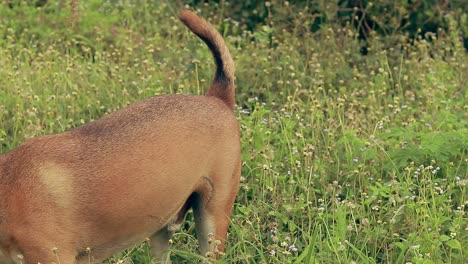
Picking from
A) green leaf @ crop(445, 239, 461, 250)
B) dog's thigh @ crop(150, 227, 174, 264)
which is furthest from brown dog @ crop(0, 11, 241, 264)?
green leaf @ crop(445, 239, 461, 250)

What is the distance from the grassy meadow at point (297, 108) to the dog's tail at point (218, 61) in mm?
546

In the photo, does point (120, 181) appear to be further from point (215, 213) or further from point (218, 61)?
point (218, 61)

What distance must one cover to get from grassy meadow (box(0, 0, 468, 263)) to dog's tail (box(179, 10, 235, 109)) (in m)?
0.55

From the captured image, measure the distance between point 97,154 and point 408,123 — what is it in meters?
2.45

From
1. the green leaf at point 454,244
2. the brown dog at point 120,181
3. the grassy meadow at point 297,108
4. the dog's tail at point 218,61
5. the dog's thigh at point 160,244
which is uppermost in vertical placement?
the dog's tail at point 218,61

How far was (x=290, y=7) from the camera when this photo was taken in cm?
801

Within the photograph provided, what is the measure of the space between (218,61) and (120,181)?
3.20 feet

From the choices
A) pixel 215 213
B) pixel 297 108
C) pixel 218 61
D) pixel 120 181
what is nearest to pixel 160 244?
pixel 215 213

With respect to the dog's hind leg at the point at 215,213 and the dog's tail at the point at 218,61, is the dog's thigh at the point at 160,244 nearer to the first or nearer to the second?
the dog's hind leg at the point at 215,213

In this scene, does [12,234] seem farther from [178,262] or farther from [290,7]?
[290,7]

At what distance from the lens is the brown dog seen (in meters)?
4.15

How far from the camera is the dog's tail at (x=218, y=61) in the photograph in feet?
16.2

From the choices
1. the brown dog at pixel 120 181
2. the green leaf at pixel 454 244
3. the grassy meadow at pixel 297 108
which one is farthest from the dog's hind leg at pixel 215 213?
the green leaf at pixel 454 244

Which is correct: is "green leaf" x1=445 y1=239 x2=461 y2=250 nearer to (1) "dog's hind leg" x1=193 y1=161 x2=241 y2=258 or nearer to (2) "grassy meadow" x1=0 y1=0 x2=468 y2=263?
(2) "grassy meadow" x1=0 y1=0 x2=468 y2=263
